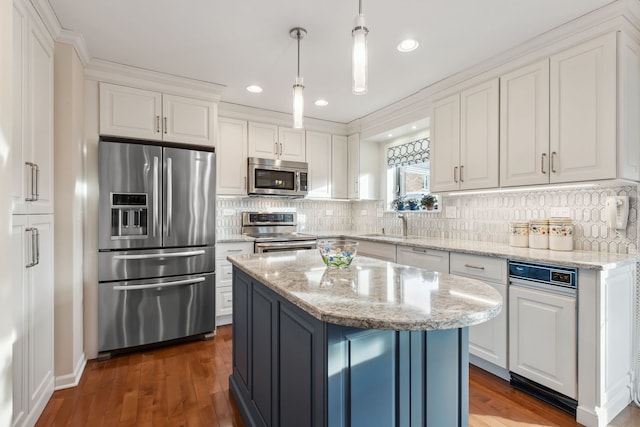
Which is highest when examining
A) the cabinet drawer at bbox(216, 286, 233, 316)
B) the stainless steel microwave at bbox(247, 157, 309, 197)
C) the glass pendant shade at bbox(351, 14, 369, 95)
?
the glass pendant shade at bbox(351, 14, 369, 95)

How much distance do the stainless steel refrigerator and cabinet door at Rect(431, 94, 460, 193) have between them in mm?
2204

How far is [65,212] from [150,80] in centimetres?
139

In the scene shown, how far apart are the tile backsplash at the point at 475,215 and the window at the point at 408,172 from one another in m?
0.23

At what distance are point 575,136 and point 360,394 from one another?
7.12 feet

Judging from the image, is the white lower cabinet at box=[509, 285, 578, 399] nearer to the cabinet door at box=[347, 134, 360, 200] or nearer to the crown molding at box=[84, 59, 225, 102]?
the cabinet door at box=[347, 134, 360, 200]

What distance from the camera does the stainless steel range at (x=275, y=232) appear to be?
3.54 m

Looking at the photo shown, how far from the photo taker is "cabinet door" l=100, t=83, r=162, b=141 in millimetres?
2730

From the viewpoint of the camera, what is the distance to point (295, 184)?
400cm

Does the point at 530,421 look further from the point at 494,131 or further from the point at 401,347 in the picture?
the point at 494,131

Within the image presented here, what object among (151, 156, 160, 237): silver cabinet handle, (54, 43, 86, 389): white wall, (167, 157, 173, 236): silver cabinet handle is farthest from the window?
(54, 43, 86, 389): white wall

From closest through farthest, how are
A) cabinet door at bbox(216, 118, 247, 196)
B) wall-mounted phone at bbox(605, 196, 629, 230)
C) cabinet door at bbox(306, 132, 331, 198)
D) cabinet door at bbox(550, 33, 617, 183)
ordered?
cabinet door at bbox(550, 33, 617, 183)
wall-mounted phone at bbox(605, 196, 629, 230)
cabinet door at bbox(216, 118, 247, 196)
cabinet door at bbox(306, 132, 331, 198)

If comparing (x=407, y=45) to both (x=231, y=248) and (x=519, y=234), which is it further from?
(x=231, y=248)

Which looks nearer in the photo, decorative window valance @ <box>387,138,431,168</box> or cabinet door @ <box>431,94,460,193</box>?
cabinet door @ <box>431,94,460,193</box>

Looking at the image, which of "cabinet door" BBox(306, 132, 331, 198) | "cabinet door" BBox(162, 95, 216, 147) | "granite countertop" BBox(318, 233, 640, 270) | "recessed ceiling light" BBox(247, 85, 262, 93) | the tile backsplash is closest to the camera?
"granite countertop" BBox(318, 233, 640, 270)
